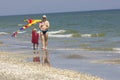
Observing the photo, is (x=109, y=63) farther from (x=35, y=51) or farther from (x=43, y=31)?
(x=35, y=51)

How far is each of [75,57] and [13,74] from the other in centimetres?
883

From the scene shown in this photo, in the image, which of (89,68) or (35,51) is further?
(35,51)

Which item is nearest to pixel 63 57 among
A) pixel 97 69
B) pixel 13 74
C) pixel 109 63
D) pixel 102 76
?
pixel 109 63

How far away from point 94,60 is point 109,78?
18.6 feet

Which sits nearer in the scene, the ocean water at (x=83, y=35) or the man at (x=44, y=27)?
the man at (x=44, y=27)

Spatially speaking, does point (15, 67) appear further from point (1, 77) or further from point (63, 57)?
point (63, 57)

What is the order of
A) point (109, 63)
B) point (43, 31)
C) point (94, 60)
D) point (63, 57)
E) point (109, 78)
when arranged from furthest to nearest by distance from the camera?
point (63, 57)
point (94, 60)
point (109, 63)
point (43, 31)
point (109, 78)

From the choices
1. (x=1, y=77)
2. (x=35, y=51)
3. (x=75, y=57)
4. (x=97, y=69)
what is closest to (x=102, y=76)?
(x=97, y=69)

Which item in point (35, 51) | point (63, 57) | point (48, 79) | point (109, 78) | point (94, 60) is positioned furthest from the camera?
point (35, 51)

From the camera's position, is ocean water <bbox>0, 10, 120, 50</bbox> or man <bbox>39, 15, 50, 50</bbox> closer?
man <bbox>39, 15, 50, 50</bbox>

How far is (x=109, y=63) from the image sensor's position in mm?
19109

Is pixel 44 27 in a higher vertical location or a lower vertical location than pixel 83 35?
higher

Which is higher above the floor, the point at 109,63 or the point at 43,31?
the point at 43,31

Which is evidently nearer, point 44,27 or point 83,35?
point 44,27
